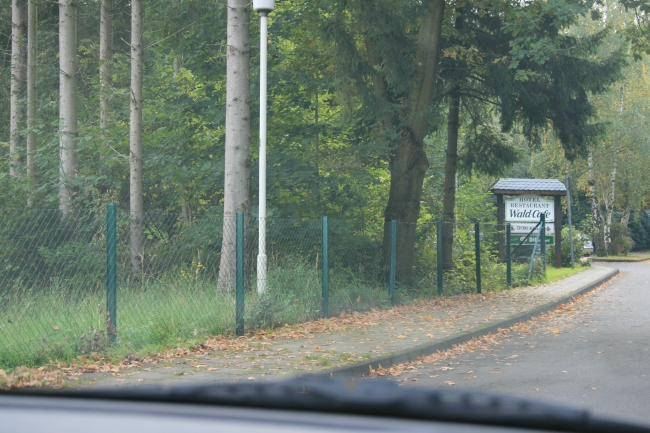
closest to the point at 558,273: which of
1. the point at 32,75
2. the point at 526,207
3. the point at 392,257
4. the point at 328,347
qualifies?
the point at 526,207

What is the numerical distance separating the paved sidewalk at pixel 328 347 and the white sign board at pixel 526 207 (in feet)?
49.5

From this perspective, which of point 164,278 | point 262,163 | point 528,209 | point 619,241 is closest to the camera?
point 164,278

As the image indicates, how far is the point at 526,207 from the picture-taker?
1242 inches

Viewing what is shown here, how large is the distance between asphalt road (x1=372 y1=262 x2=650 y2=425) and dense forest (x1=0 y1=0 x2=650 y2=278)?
5.21 m

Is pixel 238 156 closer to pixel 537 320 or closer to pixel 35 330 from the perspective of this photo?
pixel 35 330

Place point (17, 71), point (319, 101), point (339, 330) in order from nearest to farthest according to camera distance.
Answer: point (339, 330), point (319, 101), point (17, 71)

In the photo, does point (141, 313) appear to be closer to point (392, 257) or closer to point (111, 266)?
point (111, 266)

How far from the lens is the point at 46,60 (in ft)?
88.2

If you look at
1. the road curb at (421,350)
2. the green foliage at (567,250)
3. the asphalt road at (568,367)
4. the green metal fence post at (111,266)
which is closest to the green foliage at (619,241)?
the green foliage at (567,250)

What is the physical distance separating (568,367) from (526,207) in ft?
76.9

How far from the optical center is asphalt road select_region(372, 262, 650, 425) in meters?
7.08

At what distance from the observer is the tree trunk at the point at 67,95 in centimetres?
1858

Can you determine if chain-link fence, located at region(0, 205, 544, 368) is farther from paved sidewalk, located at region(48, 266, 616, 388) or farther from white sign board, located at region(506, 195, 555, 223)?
white sign board, located at region(506, 195, 555, 223)

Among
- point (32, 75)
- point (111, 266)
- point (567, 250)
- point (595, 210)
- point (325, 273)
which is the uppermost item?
point (32, 75)
